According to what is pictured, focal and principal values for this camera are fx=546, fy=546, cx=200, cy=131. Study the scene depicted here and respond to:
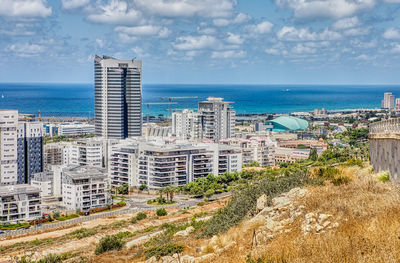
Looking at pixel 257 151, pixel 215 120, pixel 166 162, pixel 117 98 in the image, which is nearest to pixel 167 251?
pixel 166 162

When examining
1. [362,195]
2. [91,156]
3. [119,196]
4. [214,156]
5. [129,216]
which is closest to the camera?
[362,195]

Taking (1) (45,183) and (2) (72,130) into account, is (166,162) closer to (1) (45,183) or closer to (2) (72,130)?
(1) (45,183)

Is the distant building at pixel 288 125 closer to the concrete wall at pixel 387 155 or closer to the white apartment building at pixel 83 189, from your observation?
the white apartment building at pixel 83 189

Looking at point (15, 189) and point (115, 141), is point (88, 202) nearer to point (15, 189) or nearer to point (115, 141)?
point (15, 189)

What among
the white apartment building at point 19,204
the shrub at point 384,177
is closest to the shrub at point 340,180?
the shrub at point 384,177

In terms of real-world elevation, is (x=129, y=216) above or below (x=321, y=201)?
below

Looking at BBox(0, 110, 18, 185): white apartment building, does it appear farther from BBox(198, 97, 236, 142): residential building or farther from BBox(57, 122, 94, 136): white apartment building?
BBox(57, 122, 94, 136): white apartment building

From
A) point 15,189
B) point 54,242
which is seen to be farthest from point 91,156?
point 54,242
